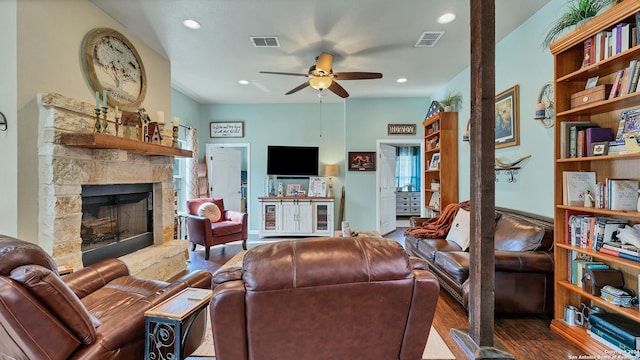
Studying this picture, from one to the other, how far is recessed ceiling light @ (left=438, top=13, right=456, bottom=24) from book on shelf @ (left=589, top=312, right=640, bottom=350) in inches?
108

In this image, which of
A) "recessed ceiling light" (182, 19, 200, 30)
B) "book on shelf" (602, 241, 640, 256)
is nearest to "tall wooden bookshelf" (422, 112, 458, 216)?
"book on shelf" (602, 241, 640, 256)

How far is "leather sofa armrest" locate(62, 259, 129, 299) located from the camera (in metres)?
1.92

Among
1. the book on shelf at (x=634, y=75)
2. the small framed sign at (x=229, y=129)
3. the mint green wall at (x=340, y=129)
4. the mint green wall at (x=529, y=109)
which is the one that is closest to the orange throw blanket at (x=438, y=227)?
the mint green wall at (x=529, y=109)

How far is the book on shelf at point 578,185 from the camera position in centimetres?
218

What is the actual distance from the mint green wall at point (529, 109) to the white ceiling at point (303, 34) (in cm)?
16

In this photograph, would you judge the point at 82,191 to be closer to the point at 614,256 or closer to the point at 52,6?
the point at 52,6

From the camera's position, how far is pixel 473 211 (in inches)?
73.1

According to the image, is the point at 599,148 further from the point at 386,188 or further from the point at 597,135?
the point at 386,188

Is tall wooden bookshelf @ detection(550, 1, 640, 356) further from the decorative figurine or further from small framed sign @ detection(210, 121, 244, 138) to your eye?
small framed sign @ detection(210, 121, 244, 138)

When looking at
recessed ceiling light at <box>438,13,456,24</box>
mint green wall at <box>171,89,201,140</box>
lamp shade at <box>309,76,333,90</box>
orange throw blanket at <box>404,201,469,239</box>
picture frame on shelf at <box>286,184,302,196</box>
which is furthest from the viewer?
picture frame on shelf at <box>286,184,302,196</box>

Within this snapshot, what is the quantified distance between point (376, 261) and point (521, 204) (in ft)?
9.15

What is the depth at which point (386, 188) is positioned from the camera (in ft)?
19.9

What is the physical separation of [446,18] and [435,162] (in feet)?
8.61

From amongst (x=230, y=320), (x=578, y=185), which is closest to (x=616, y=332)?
(x=578, y=185)
